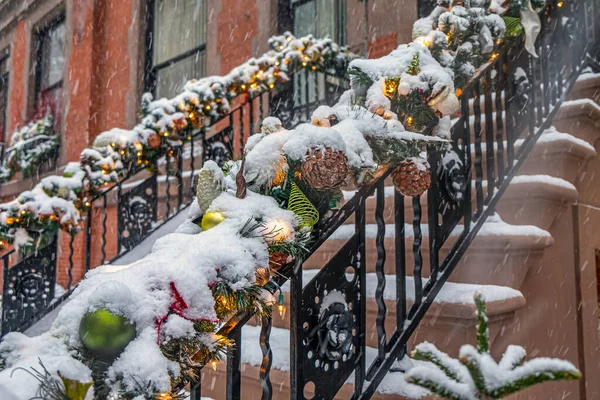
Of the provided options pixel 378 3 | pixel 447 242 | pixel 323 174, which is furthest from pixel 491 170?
pixel 378 3

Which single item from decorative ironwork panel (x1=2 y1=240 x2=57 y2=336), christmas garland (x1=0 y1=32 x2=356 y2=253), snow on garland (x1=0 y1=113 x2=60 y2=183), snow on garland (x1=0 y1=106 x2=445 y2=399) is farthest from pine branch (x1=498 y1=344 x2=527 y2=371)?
snow on garland (x1=0 y1=113 x2=60 y2=183)

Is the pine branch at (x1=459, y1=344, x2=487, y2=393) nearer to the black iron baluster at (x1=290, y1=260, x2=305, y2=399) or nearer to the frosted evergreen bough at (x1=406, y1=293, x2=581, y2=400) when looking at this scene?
the frosted evergreen bough at (x1=406, y1=293, x2=581, y2=400)

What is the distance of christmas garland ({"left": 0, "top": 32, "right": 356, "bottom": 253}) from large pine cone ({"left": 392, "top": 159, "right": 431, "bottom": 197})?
119 inches

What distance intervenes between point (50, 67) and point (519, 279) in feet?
35.8

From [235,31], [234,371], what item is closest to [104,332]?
[234,371]

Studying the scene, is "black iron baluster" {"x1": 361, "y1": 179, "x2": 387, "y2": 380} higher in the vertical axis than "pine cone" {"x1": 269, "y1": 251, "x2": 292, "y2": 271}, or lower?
lower

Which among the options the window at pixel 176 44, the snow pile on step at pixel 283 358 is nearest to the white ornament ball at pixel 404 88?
the snow pile on step at pixel 283 358

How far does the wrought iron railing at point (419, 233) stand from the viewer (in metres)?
1.70

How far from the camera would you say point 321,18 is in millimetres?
6445

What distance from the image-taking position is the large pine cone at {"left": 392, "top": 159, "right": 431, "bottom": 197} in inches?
76.3

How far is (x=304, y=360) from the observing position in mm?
1709

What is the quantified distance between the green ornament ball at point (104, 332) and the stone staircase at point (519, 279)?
109cm

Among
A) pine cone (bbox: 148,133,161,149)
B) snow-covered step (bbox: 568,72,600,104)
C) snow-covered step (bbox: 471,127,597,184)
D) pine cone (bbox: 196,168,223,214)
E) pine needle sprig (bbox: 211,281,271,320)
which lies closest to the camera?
pine needle sprig (bbox: 211,281,271,320)

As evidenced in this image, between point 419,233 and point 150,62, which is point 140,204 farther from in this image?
point 150,62
